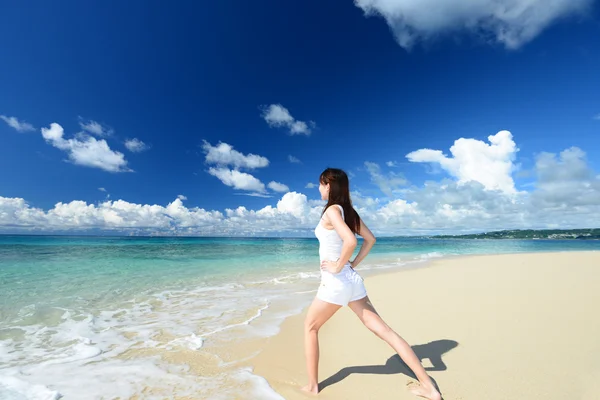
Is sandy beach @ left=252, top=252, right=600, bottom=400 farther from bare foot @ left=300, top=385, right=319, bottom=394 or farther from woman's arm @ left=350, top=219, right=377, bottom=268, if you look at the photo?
woman's arm @ left=350, top=219, right=377, bottom=268

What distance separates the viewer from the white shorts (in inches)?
114

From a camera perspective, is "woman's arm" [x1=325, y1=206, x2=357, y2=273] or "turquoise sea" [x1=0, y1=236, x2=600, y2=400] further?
"turquoise sea" [x1=0, y1=236, x2=600, y2=400]

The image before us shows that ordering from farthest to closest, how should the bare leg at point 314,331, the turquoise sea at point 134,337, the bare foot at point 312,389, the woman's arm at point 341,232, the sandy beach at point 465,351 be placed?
the turquoise sea at point 134,337
the sandy beach at point 465,351
the bare foot at point 312,389
the bare leg at point 314,331
the woman's arm at point 341,232

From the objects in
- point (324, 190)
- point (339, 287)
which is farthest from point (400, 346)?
point (324, 190)

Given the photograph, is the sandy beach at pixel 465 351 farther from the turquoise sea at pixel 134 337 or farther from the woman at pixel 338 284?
the turquoise sea at pixel 134 337

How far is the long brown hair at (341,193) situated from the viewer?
121 inches

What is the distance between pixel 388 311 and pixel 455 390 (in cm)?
353

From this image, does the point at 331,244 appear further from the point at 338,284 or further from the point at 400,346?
the point at 400,346

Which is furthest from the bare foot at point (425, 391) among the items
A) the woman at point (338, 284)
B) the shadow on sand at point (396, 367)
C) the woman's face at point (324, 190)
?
the woman's face at point (324, 190)

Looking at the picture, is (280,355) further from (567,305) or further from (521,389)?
(567,305)

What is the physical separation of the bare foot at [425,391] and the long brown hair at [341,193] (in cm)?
180

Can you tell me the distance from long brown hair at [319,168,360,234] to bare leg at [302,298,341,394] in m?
0.89

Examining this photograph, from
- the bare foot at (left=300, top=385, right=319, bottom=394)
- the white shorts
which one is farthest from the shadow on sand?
the white shorts

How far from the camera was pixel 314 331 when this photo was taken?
3.05 m
